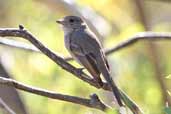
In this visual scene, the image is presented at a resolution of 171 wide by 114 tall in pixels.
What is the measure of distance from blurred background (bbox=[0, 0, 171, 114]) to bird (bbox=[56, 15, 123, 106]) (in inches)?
4.8

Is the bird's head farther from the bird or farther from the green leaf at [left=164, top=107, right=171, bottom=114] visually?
the green leaf at [left=164, top=107, right=171, bottom=114]

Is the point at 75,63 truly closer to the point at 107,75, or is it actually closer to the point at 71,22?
the point at 71,22

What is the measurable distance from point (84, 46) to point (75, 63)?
13.4 inches

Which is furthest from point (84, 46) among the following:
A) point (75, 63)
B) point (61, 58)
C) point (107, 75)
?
point (61, 58)

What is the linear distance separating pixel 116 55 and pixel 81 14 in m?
0.47

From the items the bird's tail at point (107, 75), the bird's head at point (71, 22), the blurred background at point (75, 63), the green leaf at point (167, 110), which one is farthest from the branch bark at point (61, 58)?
the bird's head at point (71, 22)

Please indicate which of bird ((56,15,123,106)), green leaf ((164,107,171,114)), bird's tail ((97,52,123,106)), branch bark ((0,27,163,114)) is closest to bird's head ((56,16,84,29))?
bird ((56,15,123,106))

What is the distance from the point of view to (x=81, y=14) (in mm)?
4438

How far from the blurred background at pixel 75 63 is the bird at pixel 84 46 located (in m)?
0.12

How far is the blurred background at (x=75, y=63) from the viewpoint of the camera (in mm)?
3379

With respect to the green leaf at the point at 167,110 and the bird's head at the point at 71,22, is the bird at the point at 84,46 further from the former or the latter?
the green leaf at the point at 167,110

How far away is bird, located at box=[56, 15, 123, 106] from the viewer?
3.54m

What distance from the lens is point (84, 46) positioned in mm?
3951

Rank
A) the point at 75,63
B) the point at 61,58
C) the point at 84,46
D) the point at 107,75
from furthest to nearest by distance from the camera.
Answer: the point at 75,63 < the point at 84,46 < the point at 107,75 < the point at 61,58
